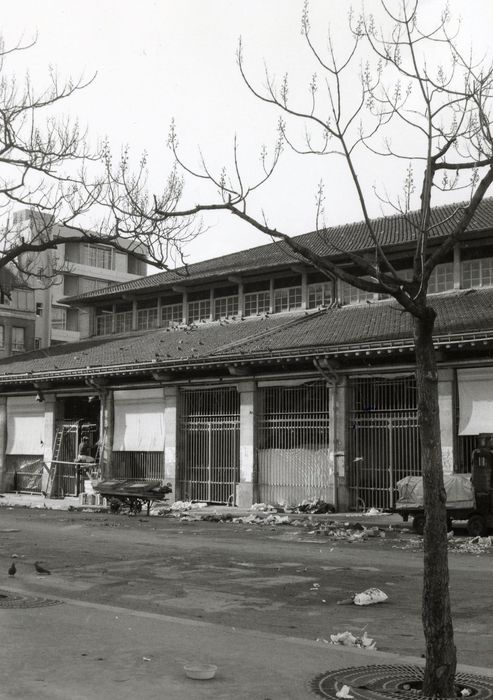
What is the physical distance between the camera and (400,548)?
1559 cm

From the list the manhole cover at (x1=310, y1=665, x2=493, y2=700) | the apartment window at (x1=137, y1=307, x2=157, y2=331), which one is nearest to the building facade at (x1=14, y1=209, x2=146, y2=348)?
the apartment window at (x1=137, y1=307, x2=157, y2=331)

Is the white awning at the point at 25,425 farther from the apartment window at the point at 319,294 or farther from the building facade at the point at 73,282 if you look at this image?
the building facade at the point at 73,282

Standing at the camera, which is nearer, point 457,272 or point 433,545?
point 433,545

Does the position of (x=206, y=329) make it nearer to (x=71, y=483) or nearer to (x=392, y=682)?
(x=71, y=483)

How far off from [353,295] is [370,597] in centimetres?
2021

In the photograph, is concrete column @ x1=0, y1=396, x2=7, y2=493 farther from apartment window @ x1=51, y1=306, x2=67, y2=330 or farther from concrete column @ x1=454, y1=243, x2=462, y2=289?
apartment window @ x1=51, y1=306, x2=67, y2=330

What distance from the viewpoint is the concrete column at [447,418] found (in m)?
21.6

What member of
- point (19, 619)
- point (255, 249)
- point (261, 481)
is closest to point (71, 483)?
point (261, 481)

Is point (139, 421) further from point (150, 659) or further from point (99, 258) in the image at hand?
point (99, 258)

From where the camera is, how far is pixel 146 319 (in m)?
35.9

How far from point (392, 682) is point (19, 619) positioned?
12.3 feet

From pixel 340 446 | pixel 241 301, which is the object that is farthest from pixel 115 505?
pixel 241 301

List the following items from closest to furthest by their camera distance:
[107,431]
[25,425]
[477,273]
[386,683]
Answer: [386,683]
[477,273]
[107,431]
[25,425]

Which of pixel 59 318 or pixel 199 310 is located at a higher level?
pixel 59 318
